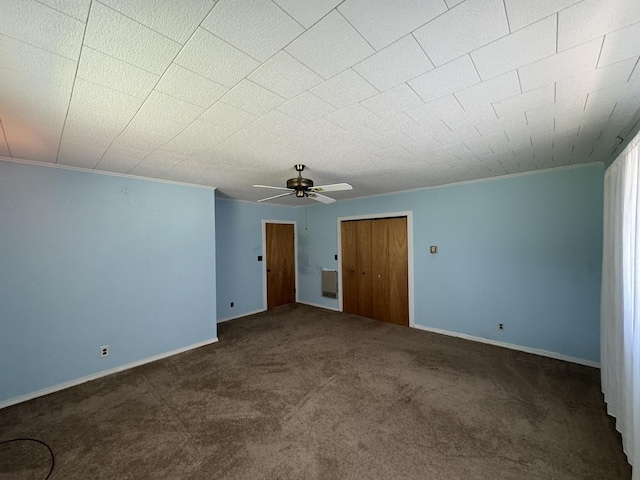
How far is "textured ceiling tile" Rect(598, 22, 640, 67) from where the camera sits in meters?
0.99

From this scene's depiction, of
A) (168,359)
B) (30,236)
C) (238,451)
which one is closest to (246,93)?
(238,451)

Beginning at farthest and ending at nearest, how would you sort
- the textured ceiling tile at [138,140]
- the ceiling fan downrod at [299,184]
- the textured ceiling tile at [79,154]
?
the ceiling fan downrod at [299,184] < the textured ceiling tile at [79,154] < the textured ceiling tile at [138,140]

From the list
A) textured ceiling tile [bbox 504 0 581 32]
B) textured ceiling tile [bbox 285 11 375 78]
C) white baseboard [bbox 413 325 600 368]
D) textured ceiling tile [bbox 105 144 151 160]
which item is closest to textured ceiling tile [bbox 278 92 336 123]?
textured ceiling tile [bbox 285 11 375 78]

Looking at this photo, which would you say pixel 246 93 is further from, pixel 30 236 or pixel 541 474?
pixel 541 474

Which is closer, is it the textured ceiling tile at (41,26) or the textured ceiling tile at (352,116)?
the textured ceiling tile at (41,26)

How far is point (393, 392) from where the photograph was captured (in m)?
2.51

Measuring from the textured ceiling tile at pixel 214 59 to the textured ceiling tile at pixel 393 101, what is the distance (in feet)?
2.39

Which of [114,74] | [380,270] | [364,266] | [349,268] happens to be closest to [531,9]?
[114,74]

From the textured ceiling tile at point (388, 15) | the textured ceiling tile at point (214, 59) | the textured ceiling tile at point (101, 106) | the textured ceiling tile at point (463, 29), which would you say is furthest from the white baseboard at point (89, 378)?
the textured ceiling tile at point (463, 29)

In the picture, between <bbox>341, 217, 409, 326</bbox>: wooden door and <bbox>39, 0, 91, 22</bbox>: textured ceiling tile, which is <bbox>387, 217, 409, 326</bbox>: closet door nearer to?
<bbox>341, 217, 409, 326</bbox>: wooden door

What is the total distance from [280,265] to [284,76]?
4793 mm

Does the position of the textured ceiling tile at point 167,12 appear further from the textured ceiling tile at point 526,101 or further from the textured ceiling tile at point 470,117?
the textured ceiling tile at point 526,101

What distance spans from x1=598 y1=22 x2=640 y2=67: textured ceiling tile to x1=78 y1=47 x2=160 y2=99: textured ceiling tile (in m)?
2.09

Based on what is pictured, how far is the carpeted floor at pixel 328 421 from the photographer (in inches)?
66.4
